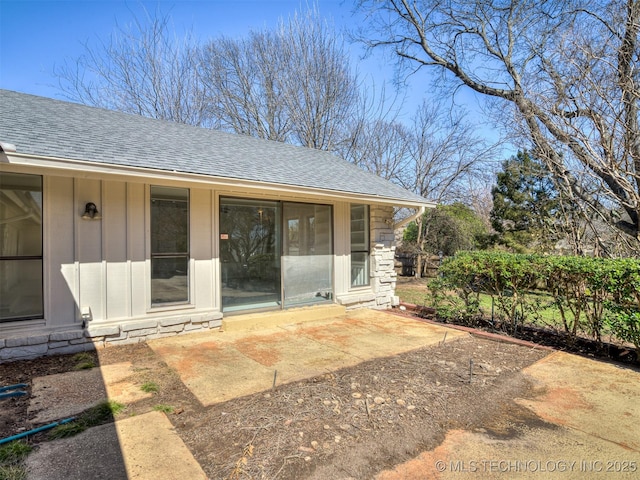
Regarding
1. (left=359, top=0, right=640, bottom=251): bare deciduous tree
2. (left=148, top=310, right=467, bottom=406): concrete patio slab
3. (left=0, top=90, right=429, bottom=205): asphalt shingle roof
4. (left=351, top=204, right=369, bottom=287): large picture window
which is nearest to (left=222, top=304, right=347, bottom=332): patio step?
(left=148, top=310, right=467, bottom=406): concrete patio slab

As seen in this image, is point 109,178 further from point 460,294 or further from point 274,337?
point 460,294

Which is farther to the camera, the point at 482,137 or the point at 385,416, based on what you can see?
the point at 482,137

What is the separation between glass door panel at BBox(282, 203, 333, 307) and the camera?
6340mm

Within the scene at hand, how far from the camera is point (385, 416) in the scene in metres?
2.77

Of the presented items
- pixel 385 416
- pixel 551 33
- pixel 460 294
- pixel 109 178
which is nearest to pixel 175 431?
pixel 385 416

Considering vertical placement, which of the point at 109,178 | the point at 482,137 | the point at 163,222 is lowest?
the point at 163,222

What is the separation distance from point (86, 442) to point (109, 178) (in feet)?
9.85

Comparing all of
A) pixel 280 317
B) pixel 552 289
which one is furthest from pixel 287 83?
pixel 552 289

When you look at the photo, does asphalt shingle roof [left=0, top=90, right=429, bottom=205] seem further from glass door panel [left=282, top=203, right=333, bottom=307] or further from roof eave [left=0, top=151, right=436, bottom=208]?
glass door panel [left=282, top=203, right=333, bottom=307]

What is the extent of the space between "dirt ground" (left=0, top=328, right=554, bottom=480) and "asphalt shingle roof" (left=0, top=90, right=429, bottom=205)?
8.29 feet

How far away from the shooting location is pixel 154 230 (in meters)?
4.92

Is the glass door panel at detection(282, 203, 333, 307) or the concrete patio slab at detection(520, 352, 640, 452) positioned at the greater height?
the glass door panel at detection(282, 203, 333, 307)

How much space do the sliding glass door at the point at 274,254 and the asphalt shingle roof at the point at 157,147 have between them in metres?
0.65

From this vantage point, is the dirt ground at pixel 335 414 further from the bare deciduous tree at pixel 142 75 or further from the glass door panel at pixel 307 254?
the bare deciduous tree at pixel 142 75
